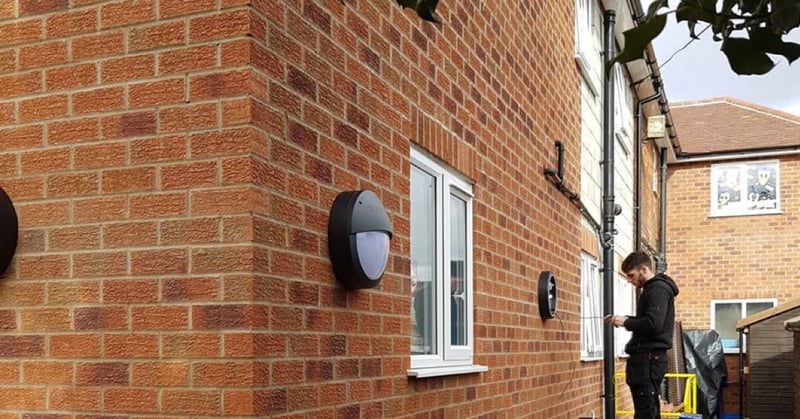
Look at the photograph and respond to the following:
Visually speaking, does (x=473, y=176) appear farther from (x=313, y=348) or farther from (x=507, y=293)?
(x=313, y=348)

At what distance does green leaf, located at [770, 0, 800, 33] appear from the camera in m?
1.76

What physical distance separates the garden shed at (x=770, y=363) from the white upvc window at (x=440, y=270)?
1036 centimetres

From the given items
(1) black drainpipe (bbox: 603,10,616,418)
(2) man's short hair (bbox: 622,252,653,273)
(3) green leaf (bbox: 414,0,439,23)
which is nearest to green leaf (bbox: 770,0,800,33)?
(3) green leaf (bbox: 414,0,439,23)

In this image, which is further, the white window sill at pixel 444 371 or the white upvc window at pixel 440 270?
the white upvc window at pixel 440 270

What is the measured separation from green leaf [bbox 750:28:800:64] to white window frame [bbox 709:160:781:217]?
2007cm

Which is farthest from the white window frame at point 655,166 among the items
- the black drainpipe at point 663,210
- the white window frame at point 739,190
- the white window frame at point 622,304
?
the white window frame at point 622,304

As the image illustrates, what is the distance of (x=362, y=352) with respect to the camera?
357 cm

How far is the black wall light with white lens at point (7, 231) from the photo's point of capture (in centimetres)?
302

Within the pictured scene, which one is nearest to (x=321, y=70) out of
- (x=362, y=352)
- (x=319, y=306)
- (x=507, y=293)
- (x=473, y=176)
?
(x=319, y=306)

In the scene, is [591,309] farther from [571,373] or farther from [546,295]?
[546,295]

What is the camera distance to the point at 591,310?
964 cm

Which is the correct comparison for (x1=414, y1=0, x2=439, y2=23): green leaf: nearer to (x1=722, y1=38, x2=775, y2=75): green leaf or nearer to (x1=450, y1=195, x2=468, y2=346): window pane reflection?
(x1=722, y1=38, x2=775, y2=75): green leaf

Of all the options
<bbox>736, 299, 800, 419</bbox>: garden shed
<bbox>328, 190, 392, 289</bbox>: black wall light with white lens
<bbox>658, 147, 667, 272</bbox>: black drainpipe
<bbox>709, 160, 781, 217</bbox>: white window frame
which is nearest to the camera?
<bbox>328, 190, 392, 289</bbox>: black wall light with white lens

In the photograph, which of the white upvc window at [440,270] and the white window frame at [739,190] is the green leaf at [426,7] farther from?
the white window frame at [739,190]
